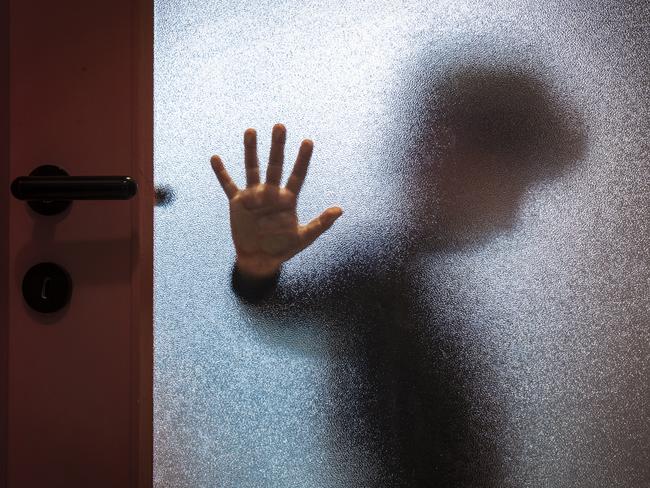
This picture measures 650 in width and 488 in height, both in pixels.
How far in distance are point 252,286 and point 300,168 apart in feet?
0.56

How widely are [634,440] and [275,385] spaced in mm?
486

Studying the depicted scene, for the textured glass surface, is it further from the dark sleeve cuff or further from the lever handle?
the lever handle

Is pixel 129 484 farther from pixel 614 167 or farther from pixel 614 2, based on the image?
pixel 614 2

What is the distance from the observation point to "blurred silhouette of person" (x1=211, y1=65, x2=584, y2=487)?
0.78m

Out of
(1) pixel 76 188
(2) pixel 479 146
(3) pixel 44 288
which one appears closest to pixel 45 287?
(3) pixel 44 288

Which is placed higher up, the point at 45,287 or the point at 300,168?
the point at 300,168

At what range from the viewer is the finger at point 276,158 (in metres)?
0.70

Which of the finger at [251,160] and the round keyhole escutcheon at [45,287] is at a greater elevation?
the finger at [251,160]

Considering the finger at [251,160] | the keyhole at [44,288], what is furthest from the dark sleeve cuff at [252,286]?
the keyhole at [44,288]

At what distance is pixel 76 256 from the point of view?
607mm

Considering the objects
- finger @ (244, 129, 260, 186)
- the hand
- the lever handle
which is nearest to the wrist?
the hand

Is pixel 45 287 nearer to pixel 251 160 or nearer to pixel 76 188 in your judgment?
pixel 76 188

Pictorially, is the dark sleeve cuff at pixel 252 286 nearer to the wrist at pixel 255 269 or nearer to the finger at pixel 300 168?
the wrist at pixel 255 269

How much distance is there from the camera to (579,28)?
31.0 inches
